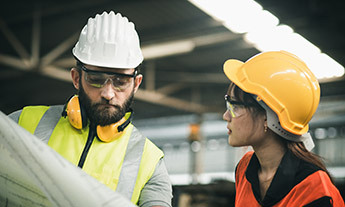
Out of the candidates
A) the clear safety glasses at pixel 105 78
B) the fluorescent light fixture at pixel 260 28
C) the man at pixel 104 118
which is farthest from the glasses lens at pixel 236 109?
the fluorescent light fixture at pixel 260 28

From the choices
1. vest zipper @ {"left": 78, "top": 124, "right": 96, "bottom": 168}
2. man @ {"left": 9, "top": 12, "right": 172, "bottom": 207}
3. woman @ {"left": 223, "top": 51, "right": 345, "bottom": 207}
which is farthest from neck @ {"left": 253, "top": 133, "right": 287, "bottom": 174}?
vest zipper @ {"left": 78, "top": 124, "right": 96, "bottom": 168}

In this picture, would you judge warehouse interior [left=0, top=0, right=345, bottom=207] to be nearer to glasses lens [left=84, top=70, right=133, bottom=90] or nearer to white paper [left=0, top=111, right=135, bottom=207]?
glasses lens [left=84, top=70, right=133, bottom=90]

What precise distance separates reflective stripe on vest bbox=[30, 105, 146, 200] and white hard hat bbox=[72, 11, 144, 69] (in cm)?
33

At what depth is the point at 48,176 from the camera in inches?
40.5

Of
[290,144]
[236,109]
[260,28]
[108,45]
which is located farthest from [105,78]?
[260,28]

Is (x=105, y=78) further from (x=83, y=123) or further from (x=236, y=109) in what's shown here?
(x=236, y=109)

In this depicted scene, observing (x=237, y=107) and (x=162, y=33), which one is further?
(x=162, y=33)

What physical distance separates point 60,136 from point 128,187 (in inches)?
16.8

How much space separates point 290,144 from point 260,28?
18.4 feet

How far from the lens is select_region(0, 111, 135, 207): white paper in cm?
102

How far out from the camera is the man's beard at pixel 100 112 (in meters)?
2.12

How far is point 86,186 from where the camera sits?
3.34 feet

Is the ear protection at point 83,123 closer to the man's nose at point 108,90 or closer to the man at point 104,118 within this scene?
the man at point 104,118

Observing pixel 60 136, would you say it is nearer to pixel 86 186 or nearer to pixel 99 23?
pixel 99 23
